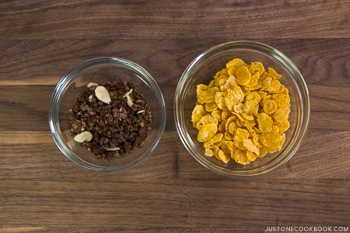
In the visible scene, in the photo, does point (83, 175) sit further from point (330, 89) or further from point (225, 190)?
point (330, 89)

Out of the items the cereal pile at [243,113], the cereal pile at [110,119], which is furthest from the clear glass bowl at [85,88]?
the cereal pile at [243,113]

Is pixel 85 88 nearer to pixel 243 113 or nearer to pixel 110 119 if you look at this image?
pixel 110 119

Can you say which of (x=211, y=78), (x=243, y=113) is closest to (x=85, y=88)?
→ (x=211, y=78)

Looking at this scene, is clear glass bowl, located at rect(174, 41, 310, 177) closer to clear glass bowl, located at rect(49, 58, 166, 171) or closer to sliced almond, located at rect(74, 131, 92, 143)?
clear glass bowl, located at rect(49, 58, 166, 171)

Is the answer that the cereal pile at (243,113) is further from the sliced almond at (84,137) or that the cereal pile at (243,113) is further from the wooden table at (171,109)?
the sliced almond at (84,137)

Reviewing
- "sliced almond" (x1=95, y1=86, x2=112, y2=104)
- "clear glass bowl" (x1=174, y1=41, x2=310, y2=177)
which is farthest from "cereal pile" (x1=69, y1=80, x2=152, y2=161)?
"clear glass bowl" (x1=174, y1=41, x2=310, y2=177)
